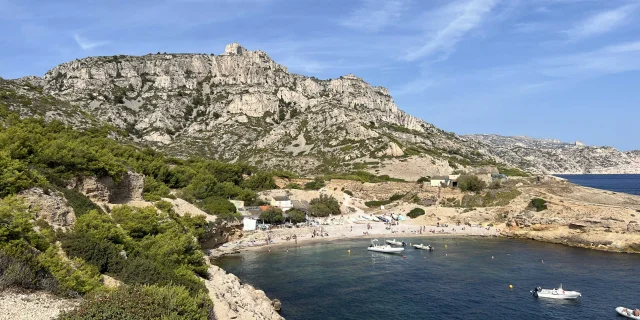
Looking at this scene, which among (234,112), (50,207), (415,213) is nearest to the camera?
(50,207)

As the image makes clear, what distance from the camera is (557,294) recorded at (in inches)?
1089

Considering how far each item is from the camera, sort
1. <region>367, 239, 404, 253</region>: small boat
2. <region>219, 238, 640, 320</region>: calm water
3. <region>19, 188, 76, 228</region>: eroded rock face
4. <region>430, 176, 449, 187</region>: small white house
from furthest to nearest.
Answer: <region>430, 176, 449, 187</region>: small white house → <region>367, 239, 404, 253</region>: small boat → <region>219, 238, 640, 320</region>: calm water → <region>19, 188, 76, 228</region>: eroded rock face

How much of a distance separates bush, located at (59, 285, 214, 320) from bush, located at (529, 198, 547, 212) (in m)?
56.0

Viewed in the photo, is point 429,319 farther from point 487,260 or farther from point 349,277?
point 487,260

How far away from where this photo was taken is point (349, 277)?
32.6 metres

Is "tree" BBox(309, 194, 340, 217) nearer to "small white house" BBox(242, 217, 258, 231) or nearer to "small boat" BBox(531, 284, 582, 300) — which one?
"small white house" BBox(242, 217, 258, 231)

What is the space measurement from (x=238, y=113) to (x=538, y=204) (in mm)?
90370

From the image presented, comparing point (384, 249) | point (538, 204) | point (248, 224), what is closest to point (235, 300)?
point (384, 249)

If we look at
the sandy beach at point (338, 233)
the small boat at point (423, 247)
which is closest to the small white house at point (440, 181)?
the sandy beach at point (338, 233)

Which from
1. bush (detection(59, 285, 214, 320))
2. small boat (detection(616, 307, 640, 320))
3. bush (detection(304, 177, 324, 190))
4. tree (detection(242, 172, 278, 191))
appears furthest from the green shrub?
bush (detection(304, 177, 324, 190))

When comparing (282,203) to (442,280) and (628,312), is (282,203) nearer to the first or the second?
(442,280)

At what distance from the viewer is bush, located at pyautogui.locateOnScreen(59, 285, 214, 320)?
9164 mm

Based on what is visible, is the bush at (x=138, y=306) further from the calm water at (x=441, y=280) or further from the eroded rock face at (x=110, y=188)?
the eroded rock face at (x=110, y=188)

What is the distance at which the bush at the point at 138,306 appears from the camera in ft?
30.1
